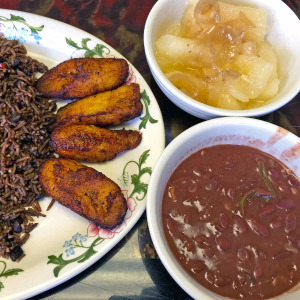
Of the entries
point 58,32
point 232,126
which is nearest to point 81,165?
point 232,126

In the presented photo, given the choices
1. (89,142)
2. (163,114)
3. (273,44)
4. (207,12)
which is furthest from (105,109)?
(273,44)

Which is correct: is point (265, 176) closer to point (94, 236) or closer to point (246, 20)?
point (94, 236)

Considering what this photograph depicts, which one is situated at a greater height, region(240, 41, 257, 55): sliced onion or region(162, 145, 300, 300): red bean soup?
region(240, 41, 257, 55): sliced onion

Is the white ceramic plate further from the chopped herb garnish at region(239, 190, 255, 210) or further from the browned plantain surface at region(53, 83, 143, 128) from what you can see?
the chopped herb garnish at region(239, 190, 255, 210)

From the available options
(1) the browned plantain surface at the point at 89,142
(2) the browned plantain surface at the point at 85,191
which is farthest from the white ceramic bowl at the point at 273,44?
(2) the browned plantain surface at the point at 85,191

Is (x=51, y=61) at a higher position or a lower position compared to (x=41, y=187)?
higher

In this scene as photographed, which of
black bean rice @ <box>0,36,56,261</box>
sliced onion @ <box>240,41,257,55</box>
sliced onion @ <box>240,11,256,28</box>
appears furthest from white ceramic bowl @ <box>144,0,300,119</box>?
black bean rice @ <box>0,36,56,261</box>

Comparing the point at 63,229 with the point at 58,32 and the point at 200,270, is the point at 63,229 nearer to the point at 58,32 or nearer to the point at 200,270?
the point at 200,270
